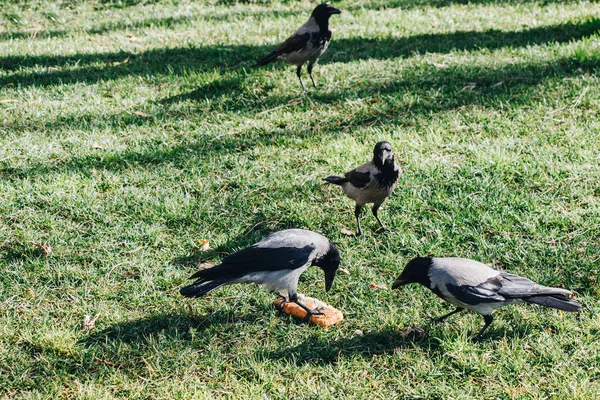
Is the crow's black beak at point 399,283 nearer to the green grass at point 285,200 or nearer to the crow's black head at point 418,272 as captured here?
the crow's black head at point 418,272

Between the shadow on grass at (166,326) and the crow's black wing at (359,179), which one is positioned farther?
the crow's black wing at (359,179)

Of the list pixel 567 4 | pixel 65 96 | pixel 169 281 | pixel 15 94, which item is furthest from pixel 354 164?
pixel 567 4

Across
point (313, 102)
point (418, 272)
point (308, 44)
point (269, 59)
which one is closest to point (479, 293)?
point (418, 272)

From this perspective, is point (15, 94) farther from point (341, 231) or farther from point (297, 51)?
point (341, 231)

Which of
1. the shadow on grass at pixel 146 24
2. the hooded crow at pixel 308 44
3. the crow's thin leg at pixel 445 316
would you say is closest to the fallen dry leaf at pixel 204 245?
the crow's thin leg at pixel 445 316

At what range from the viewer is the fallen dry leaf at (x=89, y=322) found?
3.75 metres

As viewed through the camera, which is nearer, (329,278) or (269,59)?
(329,278)

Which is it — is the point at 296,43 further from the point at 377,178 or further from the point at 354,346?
the point at 354,346

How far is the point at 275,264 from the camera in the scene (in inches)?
147

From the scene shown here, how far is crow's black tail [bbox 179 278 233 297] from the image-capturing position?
3543 mm

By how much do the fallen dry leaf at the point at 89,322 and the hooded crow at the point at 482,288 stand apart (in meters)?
2.10

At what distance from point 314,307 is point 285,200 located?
1413 mm

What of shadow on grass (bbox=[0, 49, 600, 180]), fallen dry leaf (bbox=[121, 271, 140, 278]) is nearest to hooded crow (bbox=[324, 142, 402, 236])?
shadow on grass (bbox=[0, 49, 600, 180])

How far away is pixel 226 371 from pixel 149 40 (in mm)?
6640
